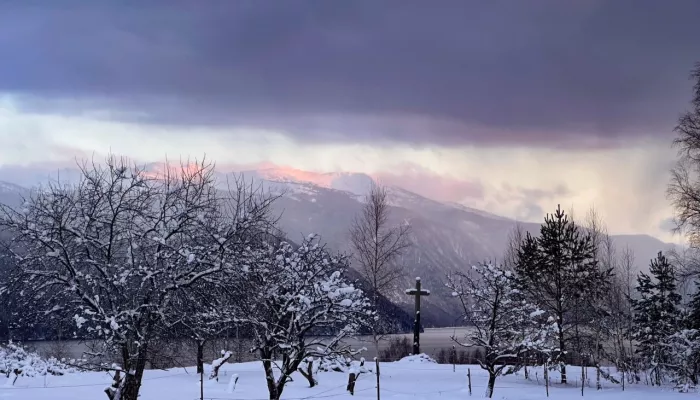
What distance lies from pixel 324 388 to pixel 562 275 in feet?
58.0

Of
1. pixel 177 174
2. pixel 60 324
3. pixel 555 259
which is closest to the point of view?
pixel 60 324

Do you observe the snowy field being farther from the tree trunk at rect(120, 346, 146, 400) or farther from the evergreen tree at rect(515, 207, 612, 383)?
the tree trunk at rect(120, 346, 146, 400)

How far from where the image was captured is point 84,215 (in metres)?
15.7

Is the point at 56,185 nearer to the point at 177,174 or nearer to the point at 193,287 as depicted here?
the point at 177,174

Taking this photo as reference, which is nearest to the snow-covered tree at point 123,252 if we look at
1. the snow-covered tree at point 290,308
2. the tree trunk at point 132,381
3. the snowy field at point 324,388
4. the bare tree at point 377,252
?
the tree trunk at point 132,381

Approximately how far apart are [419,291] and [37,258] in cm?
2582

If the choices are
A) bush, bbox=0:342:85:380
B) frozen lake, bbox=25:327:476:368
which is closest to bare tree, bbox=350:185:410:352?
frozen lake, bbox=25:327:476:368

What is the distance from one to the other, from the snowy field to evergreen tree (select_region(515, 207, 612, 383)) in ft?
13.3

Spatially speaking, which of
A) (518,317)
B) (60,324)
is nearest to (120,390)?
(60,324)

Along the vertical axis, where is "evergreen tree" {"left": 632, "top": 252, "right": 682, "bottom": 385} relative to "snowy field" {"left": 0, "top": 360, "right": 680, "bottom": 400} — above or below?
above

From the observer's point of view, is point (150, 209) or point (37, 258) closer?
point (37, 258)

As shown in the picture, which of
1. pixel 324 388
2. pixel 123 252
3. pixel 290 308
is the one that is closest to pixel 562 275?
pixel 324 388

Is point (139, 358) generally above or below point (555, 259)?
below

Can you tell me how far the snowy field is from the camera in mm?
22461
